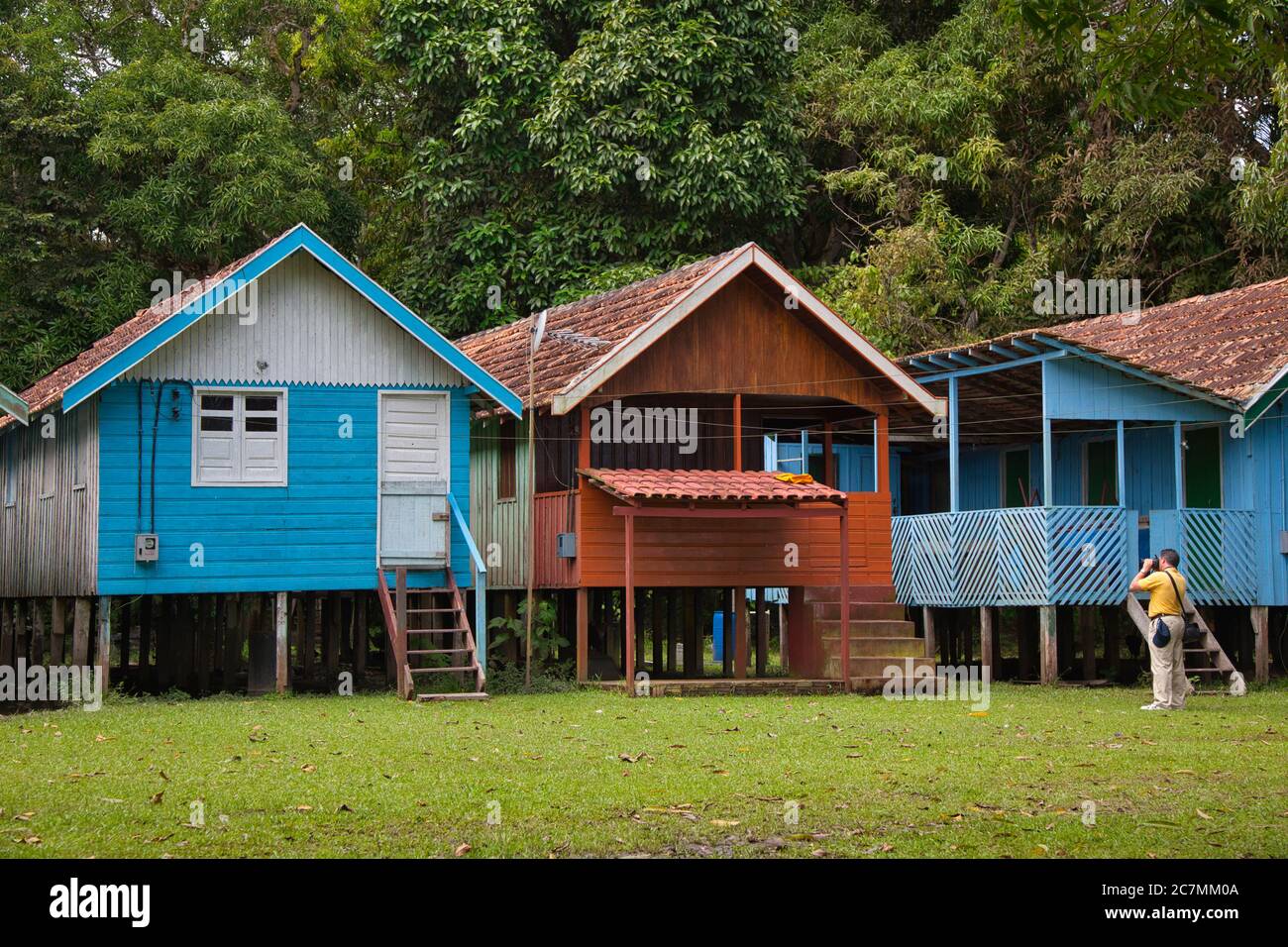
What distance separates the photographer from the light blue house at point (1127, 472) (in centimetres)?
2377

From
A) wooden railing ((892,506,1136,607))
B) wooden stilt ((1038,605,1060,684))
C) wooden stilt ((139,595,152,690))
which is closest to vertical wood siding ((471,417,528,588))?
wooden stilt ((139,595,152,690))

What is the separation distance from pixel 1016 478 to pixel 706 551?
8567 millimetres

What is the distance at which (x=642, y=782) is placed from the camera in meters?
12.8

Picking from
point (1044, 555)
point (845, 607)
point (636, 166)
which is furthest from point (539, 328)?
point (636, 166)

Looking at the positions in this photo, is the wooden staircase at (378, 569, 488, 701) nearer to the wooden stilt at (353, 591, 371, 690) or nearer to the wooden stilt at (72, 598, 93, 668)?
the wooden stilt at (353, 591, 371, 690)

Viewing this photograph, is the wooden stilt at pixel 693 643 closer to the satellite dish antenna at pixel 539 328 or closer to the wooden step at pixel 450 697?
the satellite dish antenna at pixel 539 328

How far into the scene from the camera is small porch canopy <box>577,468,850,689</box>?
21672mm

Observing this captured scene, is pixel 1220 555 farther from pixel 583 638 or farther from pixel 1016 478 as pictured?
pixel 583 638

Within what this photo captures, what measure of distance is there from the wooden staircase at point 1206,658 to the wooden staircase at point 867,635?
273 centimetres

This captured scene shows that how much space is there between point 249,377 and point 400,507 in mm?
2584

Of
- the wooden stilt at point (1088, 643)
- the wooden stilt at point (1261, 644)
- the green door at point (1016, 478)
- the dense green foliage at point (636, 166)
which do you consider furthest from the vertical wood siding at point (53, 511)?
the wooden stilt at point (1261, 644)

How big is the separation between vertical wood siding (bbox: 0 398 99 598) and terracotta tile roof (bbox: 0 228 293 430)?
41 centimetres

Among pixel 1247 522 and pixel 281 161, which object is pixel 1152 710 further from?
pixel 281 161

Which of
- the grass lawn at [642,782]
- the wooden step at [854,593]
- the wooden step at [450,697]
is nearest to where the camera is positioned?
the grass lawn at [642,782]
